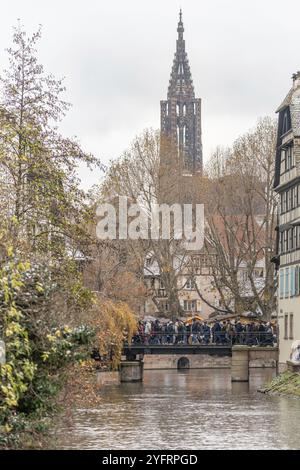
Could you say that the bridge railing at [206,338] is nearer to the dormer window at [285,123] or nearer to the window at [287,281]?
the window at [287,281]

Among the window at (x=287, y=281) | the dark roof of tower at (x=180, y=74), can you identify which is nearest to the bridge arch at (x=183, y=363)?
the window at (x=287, y=281)

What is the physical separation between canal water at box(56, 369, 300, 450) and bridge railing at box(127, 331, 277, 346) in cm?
735

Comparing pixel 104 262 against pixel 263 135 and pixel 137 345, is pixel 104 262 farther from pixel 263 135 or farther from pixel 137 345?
pixel 263 135

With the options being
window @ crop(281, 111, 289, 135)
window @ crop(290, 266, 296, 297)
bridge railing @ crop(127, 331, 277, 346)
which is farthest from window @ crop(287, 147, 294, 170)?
bridge railing @ crop(127, 331, 277, 346)

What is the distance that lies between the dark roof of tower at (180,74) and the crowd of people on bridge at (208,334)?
79.5m

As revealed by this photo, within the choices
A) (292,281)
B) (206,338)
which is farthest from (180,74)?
(292,281)

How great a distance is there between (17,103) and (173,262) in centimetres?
5534

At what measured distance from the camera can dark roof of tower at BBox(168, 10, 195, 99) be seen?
150250 mm

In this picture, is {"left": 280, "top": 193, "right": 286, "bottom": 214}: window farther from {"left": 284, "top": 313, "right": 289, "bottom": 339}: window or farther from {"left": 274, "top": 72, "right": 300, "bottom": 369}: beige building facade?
{"left": 284, "top": 313, "right": 289, "bottom": 339}: window

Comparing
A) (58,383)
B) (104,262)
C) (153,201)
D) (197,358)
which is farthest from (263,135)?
(58,383)
